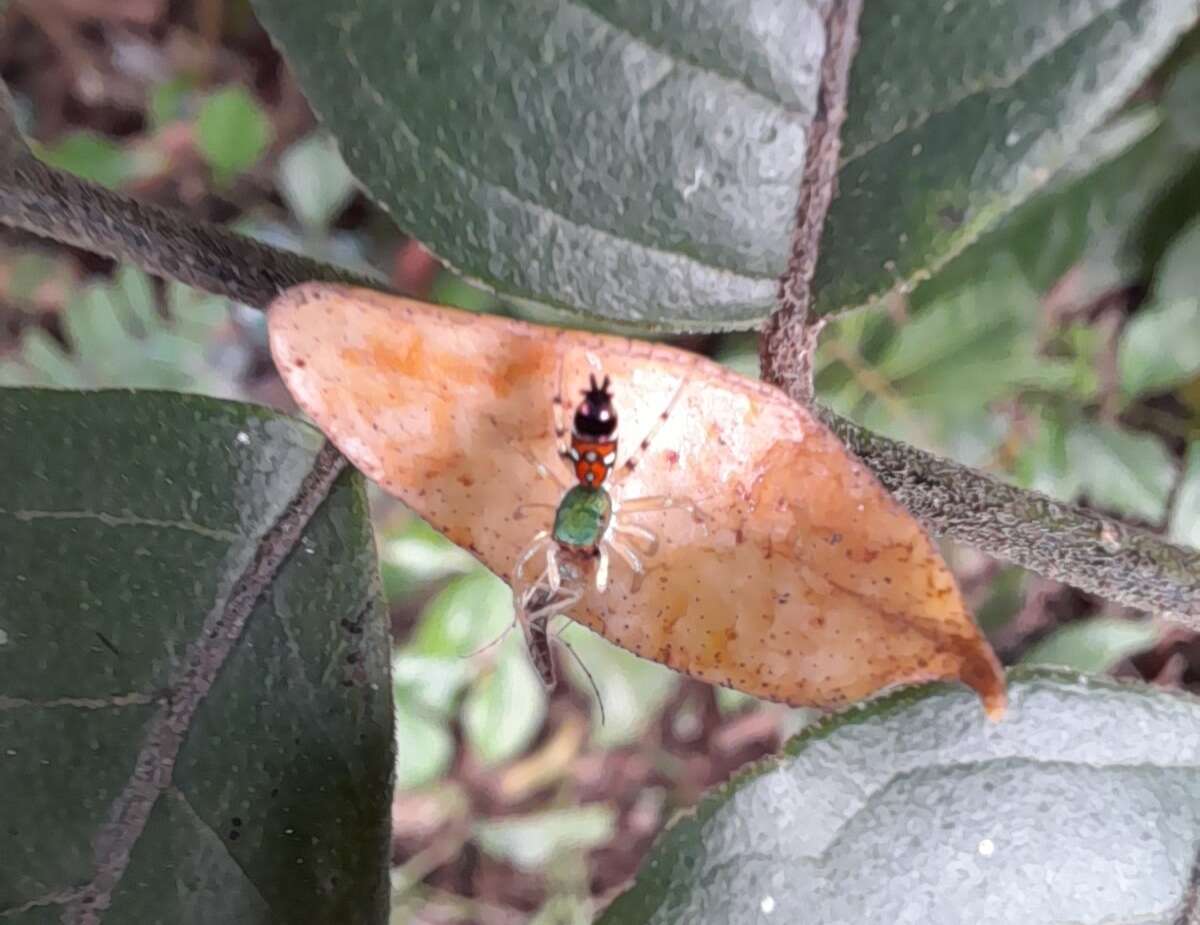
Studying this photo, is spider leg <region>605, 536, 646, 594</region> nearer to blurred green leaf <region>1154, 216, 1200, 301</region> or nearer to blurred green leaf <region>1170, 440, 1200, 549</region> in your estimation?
blurred green leaf <region>1170, 440, 1200, 549</region>

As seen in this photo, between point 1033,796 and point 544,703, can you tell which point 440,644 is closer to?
point 544,703

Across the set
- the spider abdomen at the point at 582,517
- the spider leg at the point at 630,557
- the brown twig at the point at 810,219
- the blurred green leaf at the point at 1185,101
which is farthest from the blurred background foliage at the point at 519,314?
the brown twig at the point at 810,219

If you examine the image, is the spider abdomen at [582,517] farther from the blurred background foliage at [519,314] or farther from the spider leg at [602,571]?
the blurred background foliage at [519,314]

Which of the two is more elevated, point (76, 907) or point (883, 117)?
point (883, 117)

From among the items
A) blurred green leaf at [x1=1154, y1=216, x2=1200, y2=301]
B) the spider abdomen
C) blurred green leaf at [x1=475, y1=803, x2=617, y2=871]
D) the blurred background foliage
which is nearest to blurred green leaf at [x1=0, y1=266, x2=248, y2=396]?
the blurred background foliage

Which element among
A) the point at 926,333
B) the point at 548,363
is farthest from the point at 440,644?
the point at 548,363

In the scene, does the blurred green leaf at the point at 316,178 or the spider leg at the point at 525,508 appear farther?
the blurred green leaf at the point at 316,178

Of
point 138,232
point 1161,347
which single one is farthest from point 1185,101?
point 138,232
